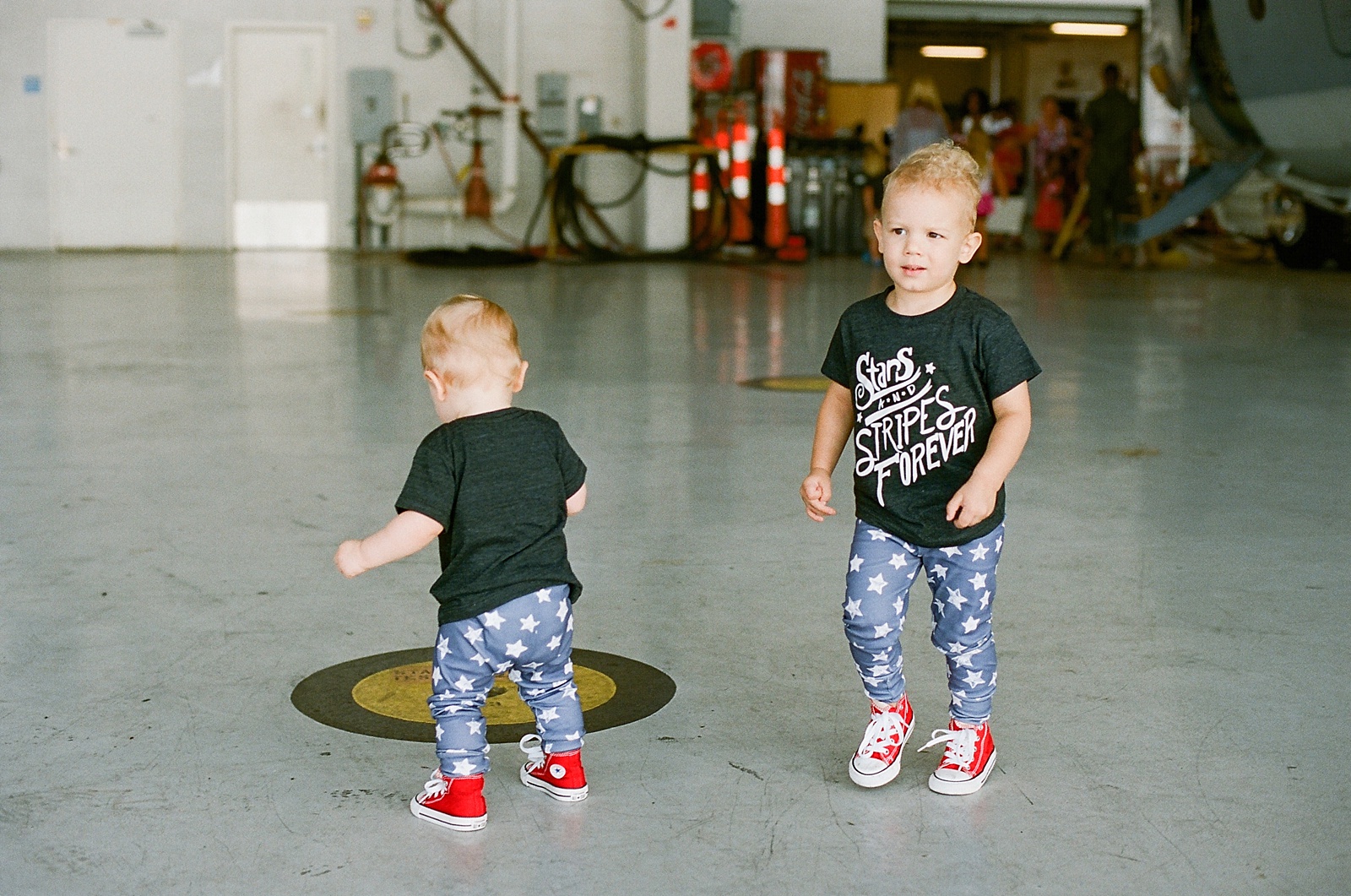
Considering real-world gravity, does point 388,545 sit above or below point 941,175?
below

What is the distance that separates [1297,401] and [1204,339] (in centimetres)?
234

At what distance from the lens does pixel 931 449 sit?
2359 millimetres

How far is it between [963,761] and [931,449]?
0.46 metres

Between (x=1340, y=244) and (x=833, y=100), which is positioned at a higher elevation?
(x=833, y=100)

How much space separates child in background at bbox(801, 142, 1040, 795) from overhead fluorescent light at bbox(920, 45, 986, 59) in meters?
27.6

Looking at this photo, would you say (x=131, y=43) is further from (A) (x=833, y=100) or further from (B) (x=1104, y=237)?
(B) (x=1104, y=237)

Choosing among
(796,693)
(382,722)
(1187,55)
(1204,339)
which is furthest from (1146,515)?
(1187,55)

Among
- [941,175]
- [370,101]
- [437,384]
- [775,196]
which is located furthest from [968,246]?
[370,101]

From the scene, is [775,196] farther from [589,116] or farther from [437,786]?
[437,786]

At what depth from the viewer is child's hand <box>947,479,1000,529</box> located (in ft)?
7.36

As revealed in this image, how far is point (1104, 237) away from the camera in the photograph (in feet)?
52.1

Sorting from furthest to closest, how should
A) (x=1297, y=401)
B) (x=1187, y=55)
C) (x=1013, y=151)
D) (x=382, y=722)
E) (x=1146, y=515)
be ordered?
(x=1013, y=151) → (x=1187, y=55) → (x=1297, y=401) → (x=1146, y=515) → (x=382, y=722)

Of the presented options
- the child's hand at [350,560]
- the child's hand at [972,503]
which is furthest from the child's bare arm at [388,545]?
the child's hand at [972,503]

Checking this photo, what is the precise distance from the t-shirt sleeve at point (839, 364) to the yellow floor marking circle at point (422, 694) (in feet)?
2.11
